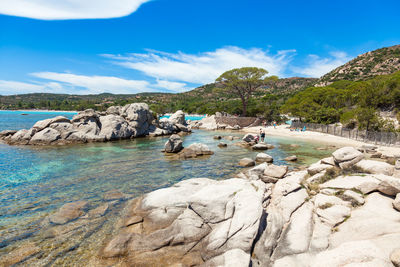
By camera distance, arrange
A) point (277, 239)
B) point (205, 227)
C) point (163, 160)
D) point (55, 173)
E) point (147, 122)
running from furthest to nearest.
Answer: point (147, 122) < point (163, 160) < point (55, 173) < point (205, 227) < point (277, 239)

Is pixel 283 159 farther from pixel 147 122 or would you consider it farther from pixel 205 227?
pixel 147 122

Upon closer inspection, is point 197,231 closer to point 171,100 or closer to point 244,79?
point 244,79

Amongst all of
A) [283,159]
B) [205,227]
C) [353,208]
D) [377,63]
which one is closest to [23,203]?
[205,227]

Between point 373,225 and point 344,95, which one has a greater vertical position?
point 344,95

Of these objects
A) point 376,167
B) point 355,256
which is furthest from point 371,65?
point 355,256

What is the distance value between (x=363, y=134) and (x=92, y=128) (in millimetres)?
43896

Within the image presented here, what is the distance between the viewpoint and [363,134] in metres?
31.5

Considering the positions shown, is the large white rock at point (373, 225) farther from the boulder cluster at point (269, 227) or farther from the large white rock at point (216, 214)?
the large white rock at point (216, 214)

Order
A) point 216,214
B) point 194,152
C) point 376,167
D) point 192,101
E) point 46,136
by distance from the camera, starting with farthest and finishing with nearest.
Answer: point 192,101 → point 46,136 → point 194,152 → point 376,167 → point 216,214

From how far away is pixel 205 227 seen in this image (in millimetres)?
7641

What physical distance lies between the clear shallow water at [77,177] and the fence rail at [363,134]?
33.6ft

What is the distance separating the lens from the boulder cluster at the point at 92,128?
30.8 metres

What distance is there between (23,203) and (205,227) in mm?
10238

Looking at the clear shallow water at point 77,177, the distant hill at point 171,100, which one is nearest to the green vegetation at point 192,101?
the distant hill at point 171,100
